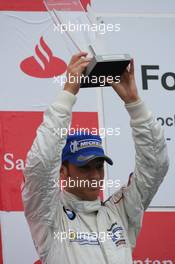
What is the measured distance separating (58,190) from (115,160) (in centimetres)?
66

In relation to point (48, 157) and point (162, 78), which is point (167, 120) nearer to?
point (162, 78)

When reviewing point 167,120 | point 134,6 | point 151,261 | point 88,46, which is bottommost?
point 151,261

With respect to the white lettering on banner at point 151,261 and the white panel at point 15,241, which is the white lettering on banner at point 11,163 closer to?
the white panel at point 15,241

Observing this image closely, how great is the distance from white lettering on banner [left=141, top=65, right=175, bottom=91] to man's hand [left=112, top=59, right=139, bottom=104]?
2.19ft

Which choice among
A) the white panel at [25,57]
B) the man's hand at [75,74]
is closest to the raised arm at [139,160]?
the man's hand at [75,74]

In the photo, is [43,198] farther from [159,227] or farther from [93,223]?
[159,227]

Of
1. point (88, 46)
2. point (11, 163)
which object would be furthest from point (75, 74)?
point (11, 163)

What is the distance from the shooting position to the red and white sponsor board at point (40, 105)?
7.66 feet

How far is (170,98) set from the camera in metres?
2.53

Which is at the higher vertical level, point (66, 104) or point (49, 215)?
point (66, 104)

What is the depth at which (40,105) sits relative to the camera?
95.2 inches

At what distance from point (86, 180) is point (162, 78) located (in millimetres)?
830

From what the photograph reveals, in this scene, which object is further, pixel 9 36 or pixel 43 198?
pixel 9 36

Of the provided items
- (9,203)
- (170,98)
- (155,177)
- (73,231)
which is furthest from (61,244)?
(170,98)
